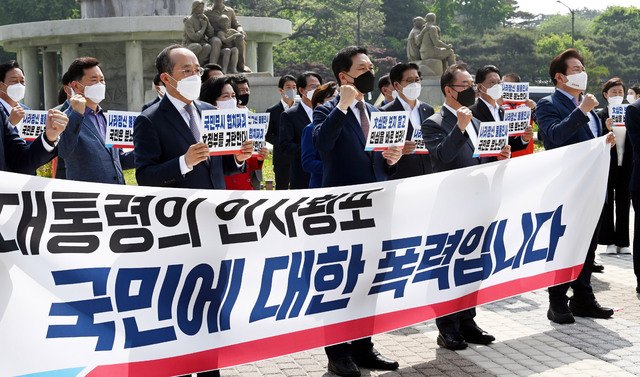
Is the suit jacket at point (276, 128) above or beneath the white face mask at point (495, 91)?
beneath

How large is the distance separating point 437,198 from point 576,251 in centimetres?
154

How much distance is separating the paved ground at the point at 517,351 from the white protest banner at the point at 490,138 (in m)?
1.38

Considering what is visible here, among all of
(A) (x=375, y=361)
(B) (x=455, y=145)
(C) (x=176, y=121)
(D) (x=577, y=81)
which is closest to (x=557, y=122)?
(D) (x=577, y=81)

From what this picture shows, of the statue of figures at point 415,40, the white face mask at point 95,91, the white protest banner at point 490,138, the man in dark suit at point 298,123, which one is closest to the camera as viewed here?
the white face mask at point 95,91

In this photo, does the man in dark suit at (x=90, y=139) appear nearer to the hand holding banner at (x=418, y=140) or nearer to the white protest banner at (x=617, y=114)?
the hand holding banner at (x=418, y=140)

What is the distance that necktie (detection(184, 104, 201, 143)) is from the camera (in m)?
5.15

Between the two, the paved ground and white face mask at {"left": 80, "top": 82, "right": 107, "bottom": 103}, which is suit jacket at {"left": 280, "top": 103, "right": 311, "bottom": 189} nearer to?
the paved ground

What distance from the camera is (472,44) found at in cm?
7712

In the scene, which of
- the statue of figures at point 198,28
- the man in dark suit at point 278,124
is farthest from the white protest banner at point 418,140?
the statue of figures at point 198,28

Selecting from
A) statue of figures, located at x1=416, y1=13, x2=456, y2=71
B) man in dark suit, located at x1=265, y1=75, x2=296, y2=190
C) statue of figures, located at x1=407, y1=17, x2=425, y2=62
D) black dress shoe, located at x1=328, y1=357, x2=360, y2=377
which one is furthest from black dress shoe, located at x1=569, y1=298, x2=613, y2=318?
statue of figures, located at x1=407, y1=17, x2=425, y2=62

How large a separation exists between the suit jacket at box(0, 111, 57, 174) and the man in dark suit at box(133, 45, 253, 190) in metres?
0.73

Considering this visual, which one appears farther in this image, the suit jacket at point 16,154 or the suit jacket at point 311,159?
the suit jacket at point 311,159

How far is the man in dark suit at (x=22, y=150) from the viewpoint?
17.4 feet

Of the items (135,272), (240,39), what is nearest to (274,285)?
(135,272)
